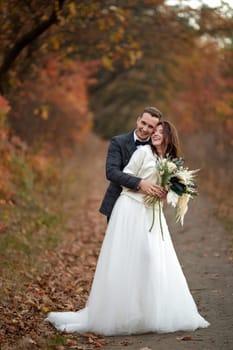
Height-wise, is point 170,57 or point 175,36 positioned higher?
point 175,36

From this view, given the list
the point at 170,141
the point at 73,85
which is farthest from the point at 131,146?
the point at 73,85

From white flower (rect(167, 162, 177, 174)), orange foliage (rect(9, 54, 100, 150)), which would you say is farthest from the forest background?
Result: white flower (rect(167, 162, 177, 174))

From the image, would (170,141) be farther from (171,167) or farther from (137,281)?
(137,281)

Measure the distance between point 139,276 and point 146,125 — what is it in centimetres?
154

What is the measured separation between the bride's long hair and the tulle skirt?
606 mm

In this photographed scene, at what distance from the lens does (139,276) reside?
696 centimetres

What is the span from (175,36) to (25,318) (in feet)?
42.4

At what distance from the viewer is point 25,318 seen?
24.4 ft

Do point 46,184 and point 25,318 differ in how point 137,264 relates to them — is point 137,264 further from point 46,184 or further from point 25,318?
point 46,184

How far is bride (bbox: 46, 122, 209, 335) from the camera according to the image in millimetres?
6871

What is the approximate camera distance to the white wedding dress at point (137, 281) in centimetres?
687

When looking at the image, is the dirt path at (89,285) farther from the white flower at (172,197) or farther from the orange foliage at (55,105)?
the orange foliage at (55,105)

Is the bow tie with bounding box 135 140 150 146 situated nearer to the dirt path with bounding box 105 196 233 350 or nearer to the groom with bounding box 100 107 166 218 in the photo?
the groom with bounding box 100 107 166 218

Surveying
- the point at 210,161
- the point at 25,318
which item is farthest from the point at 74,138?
the point at 25,318
